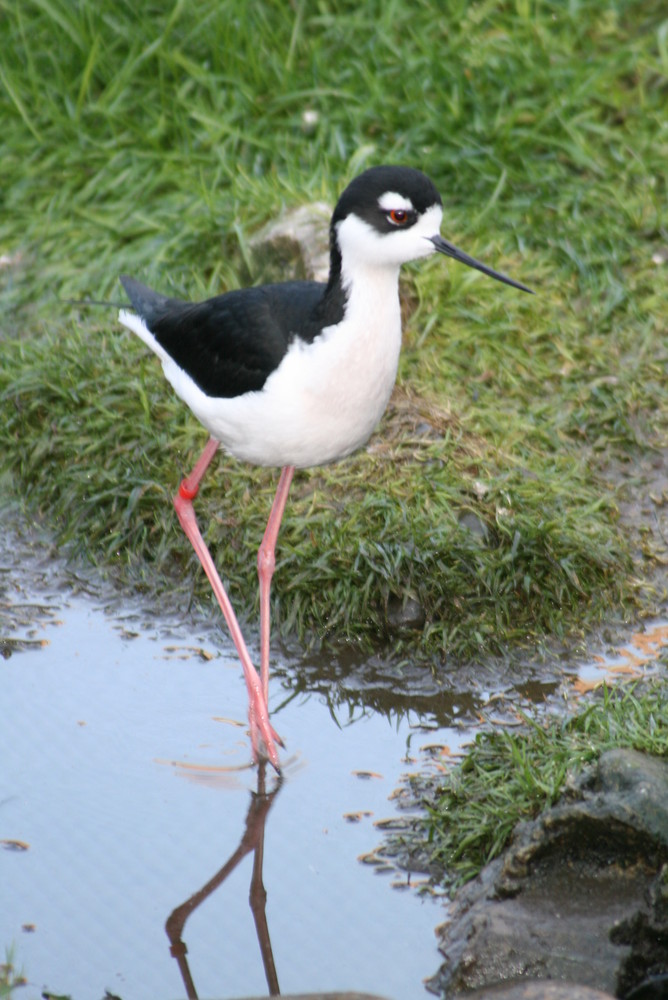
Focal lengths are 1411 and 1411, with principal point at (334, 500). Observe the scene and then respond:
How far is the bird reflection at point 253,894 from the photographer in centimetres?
317

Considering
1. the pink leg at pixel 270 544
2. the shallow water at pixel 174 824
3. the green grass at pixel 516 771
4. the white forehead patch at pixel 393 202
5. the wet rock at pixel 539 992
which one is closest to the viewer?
the wet rock at pixel 539 992

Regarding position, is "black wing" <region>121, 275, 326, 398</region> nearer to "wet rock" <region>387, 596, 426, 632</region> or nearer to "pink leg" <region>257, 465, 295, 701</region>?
"pink leg" <region>257, 465, 295, 701</region>

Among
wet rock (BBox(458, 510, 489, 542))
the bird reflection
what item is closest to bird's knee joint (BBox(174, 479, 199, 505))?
wet rock (BBox(458, 510, 489, 542))

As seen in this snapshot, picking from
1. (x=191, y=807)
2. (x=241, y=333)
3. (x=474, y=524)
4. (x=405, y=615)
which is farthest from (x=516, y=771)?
(x=241, y=333)

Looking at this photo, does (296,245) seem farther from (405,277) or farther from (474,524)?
(474,524)

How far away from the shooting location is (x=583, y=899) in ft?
10.1

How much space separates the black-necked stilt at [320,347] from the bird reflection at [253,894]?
18 centimetres

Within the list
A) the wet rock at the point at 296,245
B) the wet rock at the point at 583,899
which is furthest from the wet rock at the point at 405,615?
the wet rock at the point at 296,245

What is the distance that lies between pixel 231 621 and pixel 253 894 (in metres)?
1.00

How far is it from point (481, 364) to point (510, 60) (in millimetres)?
1799

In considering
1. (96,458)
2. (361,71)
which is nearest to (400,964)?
(96,458)

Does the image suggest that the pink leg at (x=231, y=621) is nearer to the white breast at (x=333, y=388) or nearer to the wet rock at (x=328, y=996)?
the white breast at (x=333, y=388)

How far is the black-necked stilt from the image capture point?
3.70 meters

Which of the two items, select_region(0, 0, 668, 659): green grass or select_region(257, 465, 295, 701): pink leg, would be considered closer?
select_region(257, 465, 295, 701): pink leg
